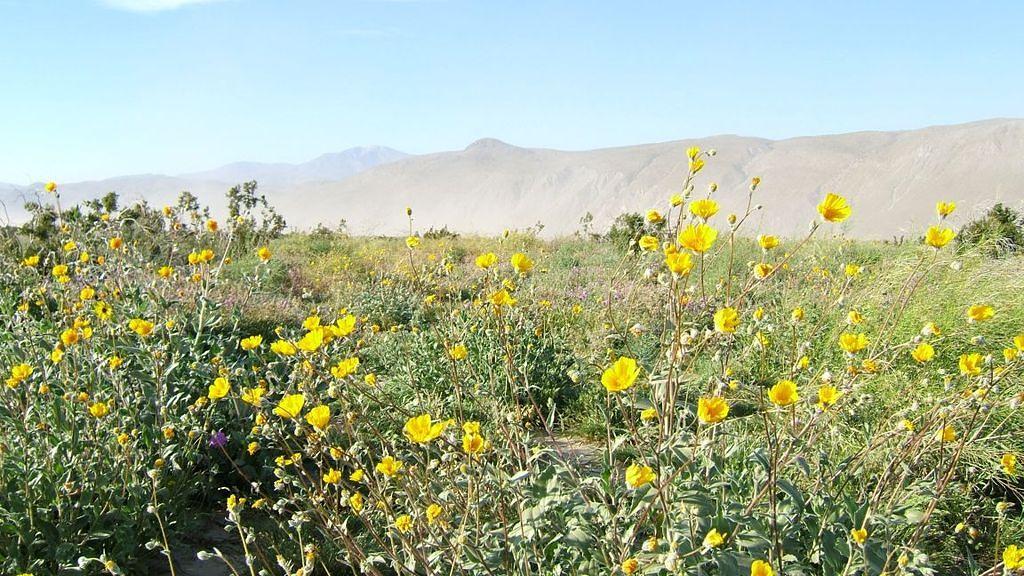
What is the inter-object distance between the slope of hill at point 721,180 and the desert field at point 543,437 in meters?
4.09

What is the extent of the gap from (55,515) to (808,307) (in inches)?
172

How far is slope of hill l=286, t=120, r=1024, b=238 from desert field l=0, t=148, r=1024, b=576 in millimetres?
4093

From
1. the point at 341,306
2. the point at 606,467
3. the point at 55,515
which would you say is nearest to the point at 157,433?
the point at 55,515

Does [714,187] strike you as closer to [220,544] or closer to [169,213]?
[220,544]

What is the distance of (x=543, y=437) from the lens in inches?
130

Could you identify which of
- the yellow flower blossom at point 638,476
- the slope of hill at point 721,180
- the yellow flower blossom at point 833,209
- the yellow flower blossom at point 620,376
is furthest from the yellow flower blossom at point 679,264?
the slope of hill at point 721,180

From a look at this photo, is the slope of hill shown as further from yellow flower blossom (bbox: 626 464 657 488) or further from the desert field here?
yellow flower blossom (bbox: 626 464 657 488)

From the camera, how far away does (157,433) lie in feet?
7.83

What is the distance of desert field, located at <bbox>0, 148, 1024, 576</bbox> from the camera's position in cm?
147

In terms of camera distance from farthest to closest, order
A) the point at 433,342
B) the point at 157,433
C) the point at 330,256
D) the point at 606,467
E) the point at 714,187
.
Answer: the point at 330,256 < the point at 433,342 < the point at 157,433 < the point at 714,187 < the point at 606,467

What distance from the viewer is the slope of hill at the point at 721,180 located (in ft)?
60.5

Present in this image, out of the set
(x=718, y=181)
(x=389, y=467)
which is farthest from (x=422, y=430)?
(x=718, y=181)

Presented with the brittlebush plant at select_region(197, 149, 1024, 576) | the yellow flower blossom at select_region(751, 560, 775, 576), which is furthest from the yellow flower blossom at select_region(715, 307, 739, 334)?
the yellow flower blossom at select_region(751, 560, 775, 576)

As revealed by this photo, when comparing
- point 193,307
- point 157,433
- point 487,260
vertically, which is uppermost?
point 487,260
